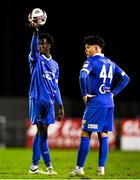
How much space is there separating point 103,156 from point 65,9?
2457 centimetres

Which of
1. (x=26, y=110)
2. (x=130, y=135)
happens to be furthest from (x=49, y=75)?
(x=26, y=110)

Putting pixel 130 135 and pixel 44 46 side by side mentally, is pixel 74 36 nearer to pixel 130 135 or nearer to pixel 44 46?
pixel 130 135

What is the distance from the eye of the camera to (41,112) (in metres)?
12.0

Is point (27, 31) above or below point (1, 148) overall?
above

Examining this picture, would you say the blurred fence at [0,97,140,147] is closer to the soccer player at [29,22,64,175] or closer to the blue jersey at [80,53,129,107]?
the soccer player at [29,22,64,175]

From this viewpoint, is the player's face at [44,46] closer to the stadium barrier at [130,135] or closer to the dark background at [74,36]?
the stadium barrier at [130,135]

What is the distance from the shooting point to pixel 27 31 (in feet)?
119

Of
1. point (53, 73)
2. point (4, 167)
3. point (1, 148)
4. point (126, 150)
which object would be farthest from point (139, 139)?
point (53, 73)

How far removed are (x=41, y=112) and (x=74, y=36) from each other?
2388 centimetres

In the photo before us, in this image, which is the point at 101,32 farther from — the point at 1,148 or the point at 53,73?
the point at 53,73

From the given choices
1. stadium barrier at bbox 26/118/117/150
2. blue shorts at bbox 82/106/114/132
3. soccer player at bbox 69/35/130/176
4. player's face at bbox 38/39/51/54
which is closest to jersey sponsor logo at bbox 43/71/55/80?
player's face at bbox 38/39/51/54

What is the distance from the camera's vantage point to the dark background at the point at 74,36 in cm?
3456

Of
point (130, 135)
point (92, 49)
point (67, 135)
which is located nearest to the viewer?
point (92, 49)

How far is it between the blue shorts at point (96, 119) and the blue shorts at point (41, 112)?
2.10 feet
